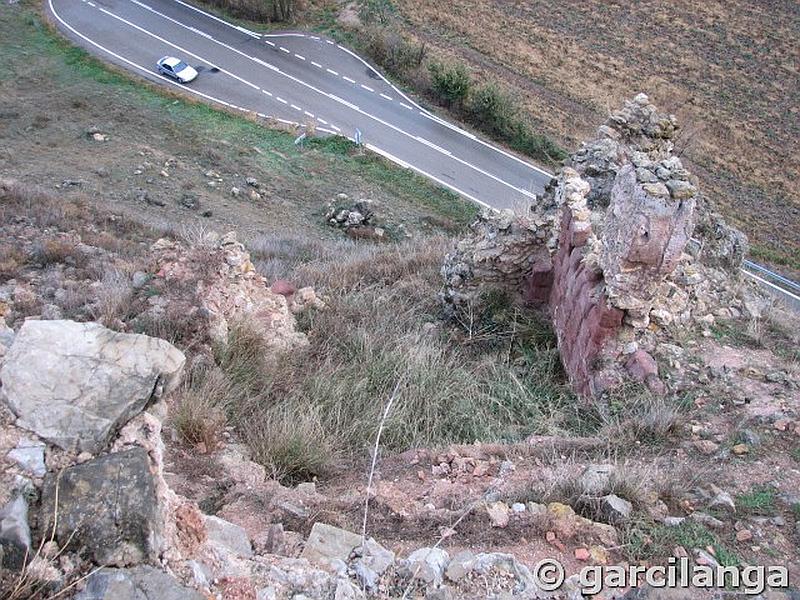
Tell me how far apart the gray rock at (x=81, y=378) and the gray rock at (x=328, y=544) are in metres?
1.11

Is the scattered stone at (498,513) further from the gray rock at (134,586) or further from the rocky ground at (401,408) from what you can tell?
the gray rock at (134,586)

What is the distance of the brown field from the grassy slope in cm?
806

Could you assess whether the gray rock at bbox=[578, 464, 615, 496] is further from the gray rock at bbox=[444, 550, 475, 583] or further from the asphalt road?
the asphalt road

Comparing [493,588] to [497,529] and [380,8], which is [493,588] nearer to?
[497,529]

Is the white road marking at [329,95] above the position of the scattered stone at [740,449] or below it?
below

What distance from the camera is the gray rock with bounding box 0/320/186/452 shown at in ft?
9.39

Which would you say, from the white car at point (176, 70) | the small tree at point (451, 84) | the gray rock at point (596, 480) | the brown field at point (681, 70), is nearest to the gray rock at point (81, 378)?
the gray rock at point (596, 480)

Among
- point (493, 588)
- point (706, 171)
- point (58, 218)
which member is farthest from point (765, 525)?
point (706, 171)

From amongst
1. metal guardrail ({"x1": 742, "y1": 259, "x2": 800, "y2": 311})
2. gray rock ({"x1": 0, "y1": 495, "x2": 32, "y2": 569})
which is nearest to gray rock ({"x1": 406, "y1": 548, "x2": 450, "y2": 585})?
gray rock ({"x1": 0, "y1": 495, "x2": 32, "y2": 569})

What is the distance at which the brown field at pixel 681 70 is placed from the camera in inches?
909

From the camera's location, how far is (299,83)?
23.5 m

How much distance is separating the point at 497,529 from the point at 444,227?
13.9m

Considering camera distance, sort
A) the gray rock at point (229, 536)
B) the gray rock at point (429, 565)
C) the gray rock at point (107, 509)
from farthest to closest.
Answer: the gray rock at point (229, 536) → the gray rock at point (429, 565) → the gray rock at point (107, 509)

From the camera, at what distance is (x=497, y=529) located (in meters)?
3.92
